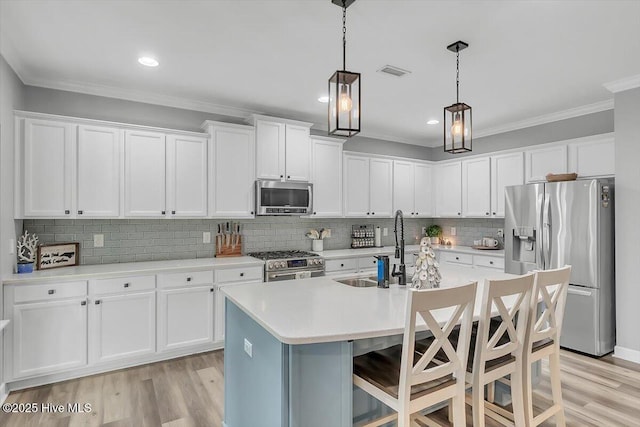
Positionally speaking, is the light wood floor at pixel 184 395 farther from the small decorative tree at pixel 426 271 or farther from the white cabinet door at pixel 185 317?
the small decorative tree at pixel 426 271

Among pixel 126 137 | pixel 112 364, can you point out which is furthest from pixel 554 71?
pixel 112 364

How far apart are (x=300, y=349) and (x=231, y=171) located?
2.79 m

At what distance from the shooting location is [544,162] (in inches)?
178

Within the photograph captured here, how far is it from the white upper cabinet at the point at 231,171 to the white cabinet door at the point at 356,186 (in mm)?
1424

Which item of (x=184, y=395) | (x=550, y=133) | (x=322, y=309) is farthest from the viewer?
(x=550, y=133)

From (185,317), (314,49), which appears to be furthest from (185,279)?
(314,49)

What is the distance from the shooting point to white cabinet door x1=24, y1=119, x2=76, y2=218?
10.3ft

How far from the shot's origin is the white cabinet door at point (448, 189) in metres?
5.59

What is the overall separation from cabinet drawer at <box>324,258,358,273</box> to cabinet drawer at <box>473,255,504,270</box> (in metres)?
1.71

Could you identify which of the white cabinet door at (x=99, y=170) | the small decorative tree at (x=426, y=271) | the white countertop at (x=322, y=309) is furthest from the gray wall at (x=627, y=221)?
the white cabinet door at (x=99, y=170)

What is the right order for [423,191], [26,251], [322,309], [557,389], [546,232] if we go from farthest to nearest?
[423,191] < [546,232] < [26,251] < [557,389] < [322,309]

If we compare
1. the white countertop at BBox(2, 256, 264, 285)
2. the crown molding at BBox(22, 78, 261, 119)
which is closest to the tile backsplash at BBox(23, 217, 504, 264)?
the white countertop at BBox(2, 256, 264, 285)

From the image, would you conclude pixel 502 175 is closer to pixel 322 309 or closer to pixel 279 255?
pixel 279 255

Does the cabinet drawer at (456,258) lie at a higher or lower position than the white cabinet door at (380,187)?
lower
